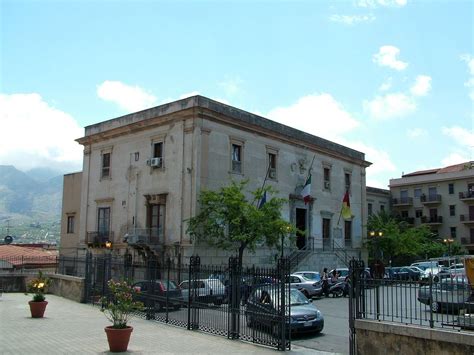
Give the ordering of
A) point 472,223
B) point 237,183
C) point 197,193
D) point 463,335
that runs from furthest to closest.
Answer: point 472,223
point 237,183
point 197,193
point 463,335

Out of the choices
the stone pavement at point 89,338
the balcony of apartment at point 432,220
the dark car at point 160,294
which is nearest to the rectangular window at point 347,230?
the balcony of apartment at point 432,220

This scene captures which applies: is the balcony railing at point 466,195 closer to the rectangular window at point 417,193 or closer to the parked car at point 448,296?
the rectangular window at point 417,193

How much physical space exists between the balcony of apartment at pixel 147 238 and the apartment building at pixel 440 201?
144ft

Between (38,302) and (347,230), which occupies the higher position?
(347,230)

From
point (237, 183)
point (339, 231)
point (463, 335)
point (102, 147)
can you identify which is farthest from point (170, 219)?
point (463, 335)

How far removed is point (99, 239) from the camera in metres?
35.9

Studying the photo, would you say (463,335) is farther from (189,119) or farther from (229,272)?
(189,119)

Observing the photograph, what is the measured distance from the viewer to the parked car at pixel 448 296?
985 centimetres

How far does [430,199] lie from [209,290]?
56820 mm

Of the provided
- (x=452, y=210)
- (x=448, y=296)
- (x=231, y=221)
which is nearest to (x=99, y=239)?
(x=231, y=221)

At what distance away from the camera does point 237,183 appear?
109 feet

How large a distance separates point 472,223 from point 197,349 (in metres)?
58.6

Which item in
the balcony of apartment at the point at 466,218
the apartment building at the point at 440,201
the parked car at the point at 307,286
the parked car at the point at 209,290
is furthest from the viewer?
the apartment building at the point at 440,201

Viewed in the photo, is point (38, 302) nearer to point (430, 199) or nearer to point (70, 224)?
point (70, 224)
